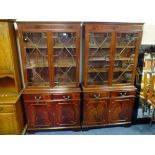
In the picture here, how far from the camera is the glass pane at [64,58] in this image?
2.54m

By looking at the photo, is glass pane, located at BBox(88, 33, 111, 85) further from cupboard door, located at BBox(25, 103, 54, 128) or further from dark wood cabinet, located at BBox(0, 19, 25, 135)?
dark wood cabinet, located at BBox(0, 19, 25, 135)

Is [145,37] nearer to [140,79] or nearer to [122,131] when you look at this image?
[140,79]

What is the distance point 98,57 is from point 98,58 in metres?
0.02

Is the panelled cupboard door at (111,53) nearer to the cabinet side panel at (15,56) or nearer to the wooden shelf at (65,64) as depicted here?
the wooden shelf at (65,64)

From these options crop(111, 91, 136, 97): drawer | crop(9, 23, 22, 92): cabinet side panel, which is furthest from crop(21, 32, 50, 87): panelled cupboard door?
crop(111, 91, 136, 97): drawer

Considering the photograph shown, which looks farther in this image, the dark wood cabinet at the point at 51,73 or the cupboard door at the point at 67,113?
the cupboard door at the point at 67,113

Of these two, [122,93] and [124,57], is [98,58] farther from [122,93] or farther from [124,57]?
[122,93]

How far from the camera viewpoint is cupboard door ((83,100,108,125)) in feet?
9.25

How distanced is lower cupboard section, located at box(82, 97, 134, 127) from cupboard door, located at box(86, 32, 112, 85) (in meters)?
0.35

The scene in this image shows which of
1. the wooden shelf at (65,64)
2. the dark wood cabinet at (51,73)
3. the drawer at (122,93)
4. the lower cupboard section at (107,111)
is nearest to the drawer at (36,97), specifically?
the dark wood cabinet at (51,73)

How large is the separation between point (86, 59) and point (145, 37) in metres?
1.14

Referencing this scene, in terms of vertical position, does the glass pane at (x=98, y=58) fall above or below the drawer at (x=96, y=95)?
above
